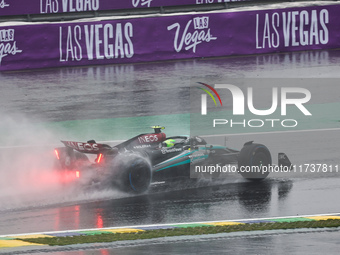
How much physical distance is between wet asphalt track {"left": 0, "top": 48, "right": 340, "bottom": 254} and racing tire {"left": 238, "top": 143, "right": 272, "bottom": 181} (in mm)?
185

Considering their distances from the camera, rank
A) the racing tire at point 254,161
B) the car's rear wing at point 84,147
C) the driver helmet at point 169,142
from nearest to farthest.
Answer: the car's rear wing at point 84,147, the driver helmet at point 169,142, the racing tire at point 254,161

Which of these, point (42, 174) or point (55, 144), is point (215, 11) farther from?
point (42, 174)

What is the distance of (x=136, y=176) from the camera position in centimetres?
1340

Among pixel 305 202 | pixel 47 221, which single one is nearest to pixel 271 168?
pixel 305 202

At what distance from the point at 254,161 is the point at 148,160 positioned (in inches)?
78.6

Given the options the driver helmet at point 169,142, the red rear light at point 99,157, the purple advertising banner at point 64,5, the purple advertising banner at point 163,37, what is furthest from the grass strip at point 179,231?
the purple advertising banner at point 64,5

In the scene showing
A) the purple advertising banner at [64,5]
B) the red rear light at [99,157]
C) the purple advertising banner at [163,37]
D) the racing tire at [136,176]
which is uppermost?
the purple advertising banner at [64,5]

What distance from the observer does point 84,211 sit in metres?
12.4

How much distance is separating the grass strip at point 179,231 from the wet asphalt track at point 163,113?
2.42 feet

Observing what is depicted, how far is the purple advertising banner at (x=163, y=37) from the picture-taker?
24234 mm

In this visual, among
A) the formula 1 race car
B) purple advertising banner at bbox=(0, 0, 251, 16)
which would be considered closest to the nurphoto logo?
the formula 1 race car

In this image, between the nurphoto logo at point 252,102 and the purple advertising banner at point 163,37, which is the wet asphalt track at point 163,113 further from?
the nurphoto logo at point 252,102

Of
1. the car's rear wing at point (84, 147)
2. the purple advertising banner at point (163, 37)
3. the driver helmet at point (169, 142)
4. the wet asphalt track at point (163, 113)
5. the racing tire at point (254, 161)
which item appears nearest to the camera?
the wet asphalt track at point (163, 113)

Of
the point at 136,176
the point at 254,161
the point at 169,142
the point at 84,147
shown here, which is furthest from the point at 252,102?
the point at 84,147
